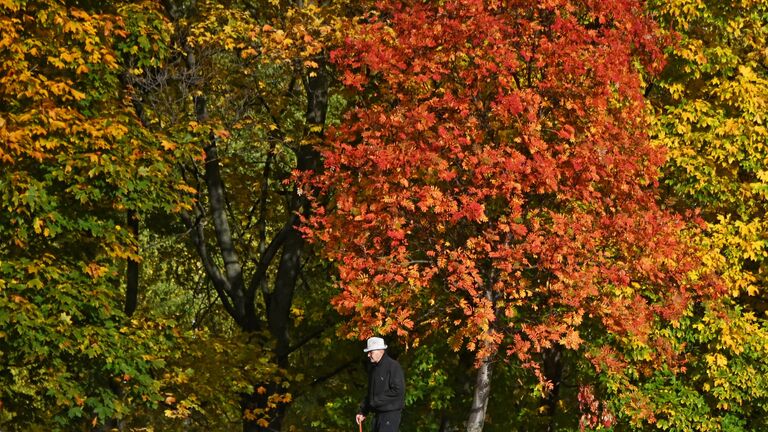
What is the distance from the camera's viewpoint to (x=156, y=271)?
31.8 meters

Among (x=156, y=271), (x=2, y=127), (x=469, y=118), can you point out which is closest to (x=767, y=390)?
(x=469, y=118)

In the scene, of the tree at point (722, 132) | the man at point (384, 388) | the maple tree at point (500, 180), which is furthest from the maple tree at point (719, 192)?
the man at point (384, 388)

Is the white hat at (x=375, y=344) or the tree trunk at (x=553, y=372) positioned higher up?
the tree trunk at (x=553, y=372)

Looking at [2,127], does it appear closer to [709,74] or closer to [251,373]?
[251,373]

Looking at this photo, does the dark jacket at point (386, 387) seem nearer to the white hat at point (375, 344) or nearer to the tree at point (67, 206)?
the white hat at point (375, 344)

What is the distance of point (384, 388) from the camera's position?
13.6 meters

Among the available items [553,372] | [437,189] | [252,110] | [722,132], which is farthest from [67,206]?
[553,372]

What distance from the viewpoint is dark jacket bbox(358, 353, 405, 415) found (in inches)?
536

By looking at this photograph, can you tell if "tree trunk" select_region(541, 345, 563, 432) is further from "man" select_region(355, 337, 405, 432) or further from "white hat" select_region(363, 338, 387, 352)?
"white hat" select_region(363, 338, 387, 352)

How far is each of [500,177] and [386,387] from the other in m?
4.57

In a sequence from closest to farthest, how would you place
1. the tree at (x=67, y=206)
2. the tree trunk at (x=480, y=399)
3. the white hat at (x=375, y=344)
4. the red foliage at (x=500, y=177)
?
the white hat at (x=375, y=344)
the tree at (x=67, y=206)
the red foliage at (x=500, y=177)
the tree trunk at (x=480, y=399)

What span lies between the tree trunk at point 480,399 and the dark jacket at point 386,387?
16.8 feet

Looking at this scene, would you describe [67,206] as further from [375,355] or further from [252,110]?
[252,110]

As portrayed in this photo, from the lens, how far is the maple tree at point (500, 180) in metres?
17.2
